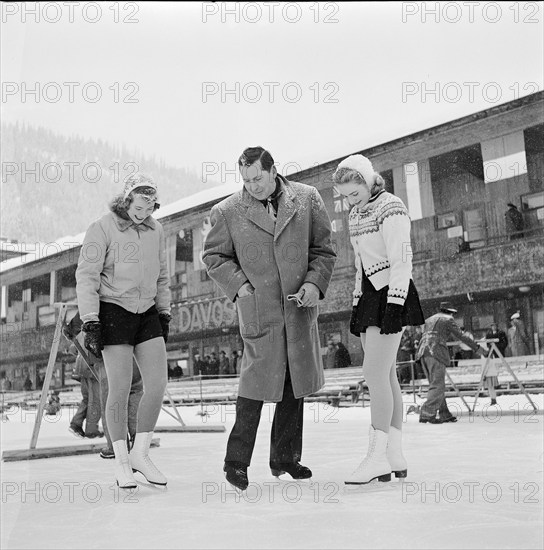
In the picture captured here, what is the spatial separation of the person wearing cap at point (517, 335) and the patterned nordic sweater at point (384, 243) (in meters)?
3.38

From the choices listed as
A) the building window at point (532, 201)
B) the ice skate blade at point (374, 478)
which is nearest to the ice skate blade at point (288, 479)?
the ice skate blade at point (374, 478)

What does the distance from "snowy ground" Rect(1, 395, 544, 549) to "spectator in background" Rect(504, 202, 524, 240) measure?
9.70 feet

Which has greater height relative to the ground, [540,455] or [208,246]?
[208,246]

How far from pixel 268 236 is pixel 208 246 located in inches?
6.4

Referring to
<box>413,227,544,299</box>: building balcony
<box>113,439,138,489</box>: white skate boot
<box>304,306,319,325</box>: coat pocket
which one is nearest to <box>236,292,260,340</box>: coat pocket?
<box>304,306,319,325</box>: coat pocket

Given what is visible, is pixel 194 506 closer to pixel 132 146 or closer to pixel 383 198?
pixel 383 198

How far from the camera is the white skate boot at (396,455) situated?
1717 millimetres

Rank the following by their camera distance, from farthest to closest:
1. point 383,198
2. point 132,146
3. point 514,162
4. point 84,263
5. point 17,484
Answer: point 514,162, point 132,146, point 17,484, point 84,263, point 383,198

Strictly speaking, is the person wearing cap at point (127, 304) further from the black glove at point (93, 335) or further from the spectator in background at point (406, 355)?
the spectator in background at point (406, 355)

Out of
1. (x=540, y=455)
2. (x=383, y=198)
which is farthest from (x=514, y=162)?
(x=383, y=198)

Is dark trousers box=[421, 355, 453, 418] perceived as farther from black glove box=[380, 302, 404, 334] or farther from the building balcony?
black glove box=[380, 302, 404, 334]

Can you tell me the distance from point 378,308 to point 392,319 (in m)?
0.06

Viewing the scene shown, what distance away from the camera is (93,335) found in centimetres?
176

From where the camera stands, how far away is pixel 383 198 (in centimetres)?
169
